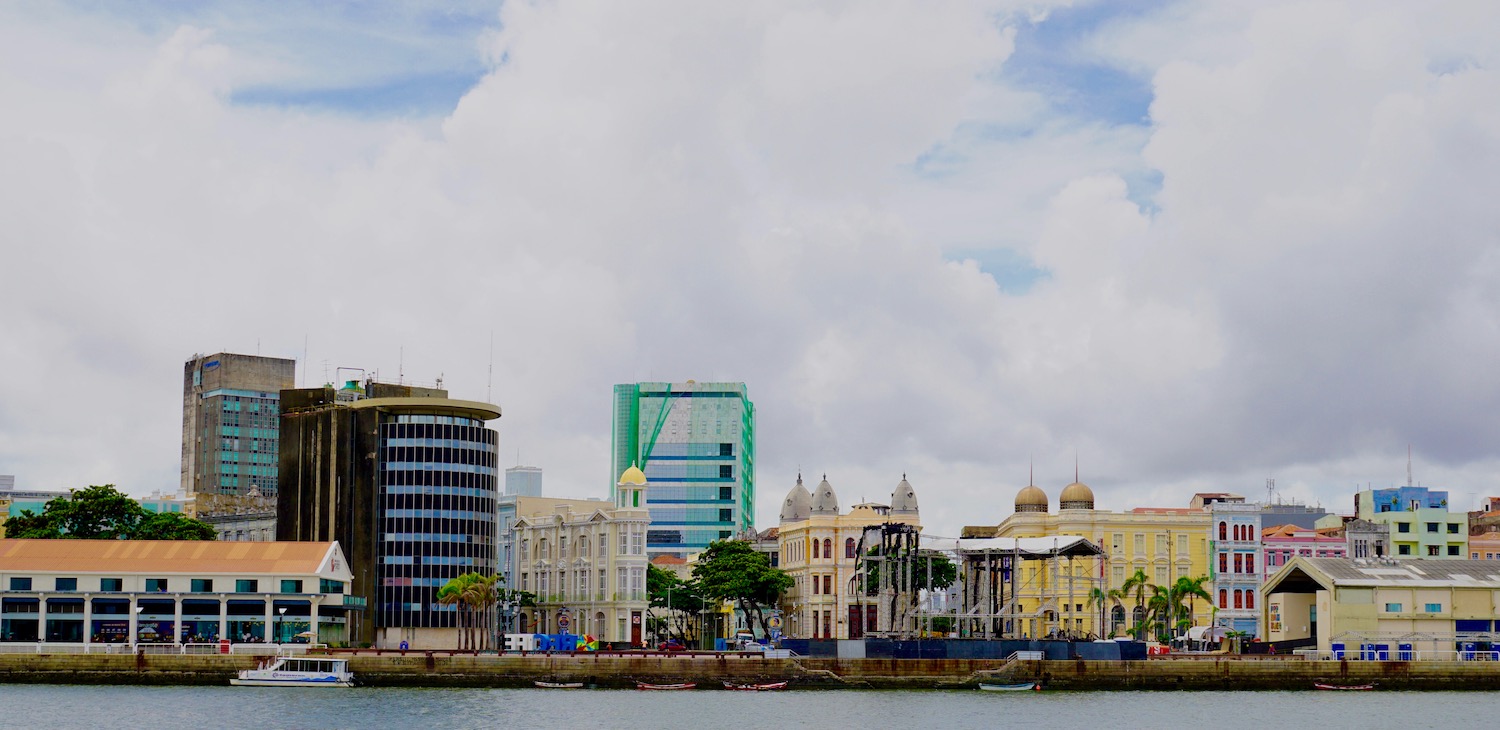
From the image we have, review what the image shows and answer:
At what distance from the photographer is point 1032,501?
6786 inches

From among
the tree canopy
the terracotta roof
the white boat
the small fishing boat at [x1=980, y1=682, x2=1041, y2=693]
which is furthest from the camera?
the tree canopy

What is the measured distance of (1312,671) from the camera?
114m

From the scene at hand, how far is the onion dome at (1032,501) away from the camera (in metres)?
172

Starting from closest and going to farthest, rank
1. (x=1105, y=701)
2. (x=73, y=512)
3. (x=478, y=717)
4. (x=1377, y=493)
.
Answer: (x=478, y=717), (x=1105, y=701), (x=73, y=512), (x=1377, y=493)

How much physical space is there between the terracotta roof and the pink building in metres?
83.4

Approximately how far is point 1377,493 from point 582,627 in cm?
7941

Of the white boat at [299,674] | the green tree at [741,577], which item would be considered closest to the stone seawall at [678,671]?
the white boat at [299,674]

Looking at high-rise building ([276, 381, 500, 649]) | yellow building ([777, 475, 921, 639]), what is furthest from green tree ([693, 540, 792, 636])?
high-rise building ([276, 381, 500, 649])

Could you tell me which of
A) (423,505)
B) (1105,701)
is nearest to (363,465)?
(423,505)

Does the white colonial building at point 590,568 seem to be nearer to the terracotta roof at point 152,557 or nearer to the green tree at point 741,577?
the green tree at point 741,577

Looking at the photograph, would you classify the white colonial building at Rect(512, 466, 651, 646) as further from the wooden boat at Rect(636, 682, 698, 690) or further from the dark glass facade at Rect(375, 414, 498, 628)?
the wooden boat at Rect(636, 682, 698, 690)

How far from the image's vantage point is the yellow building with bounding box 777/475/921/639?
170750 millimetres

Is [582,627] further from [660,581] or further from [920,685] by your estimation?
[920,685]

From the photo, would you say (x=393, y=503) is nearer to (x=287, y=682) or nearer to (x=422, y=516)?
(x=422, y=516)
